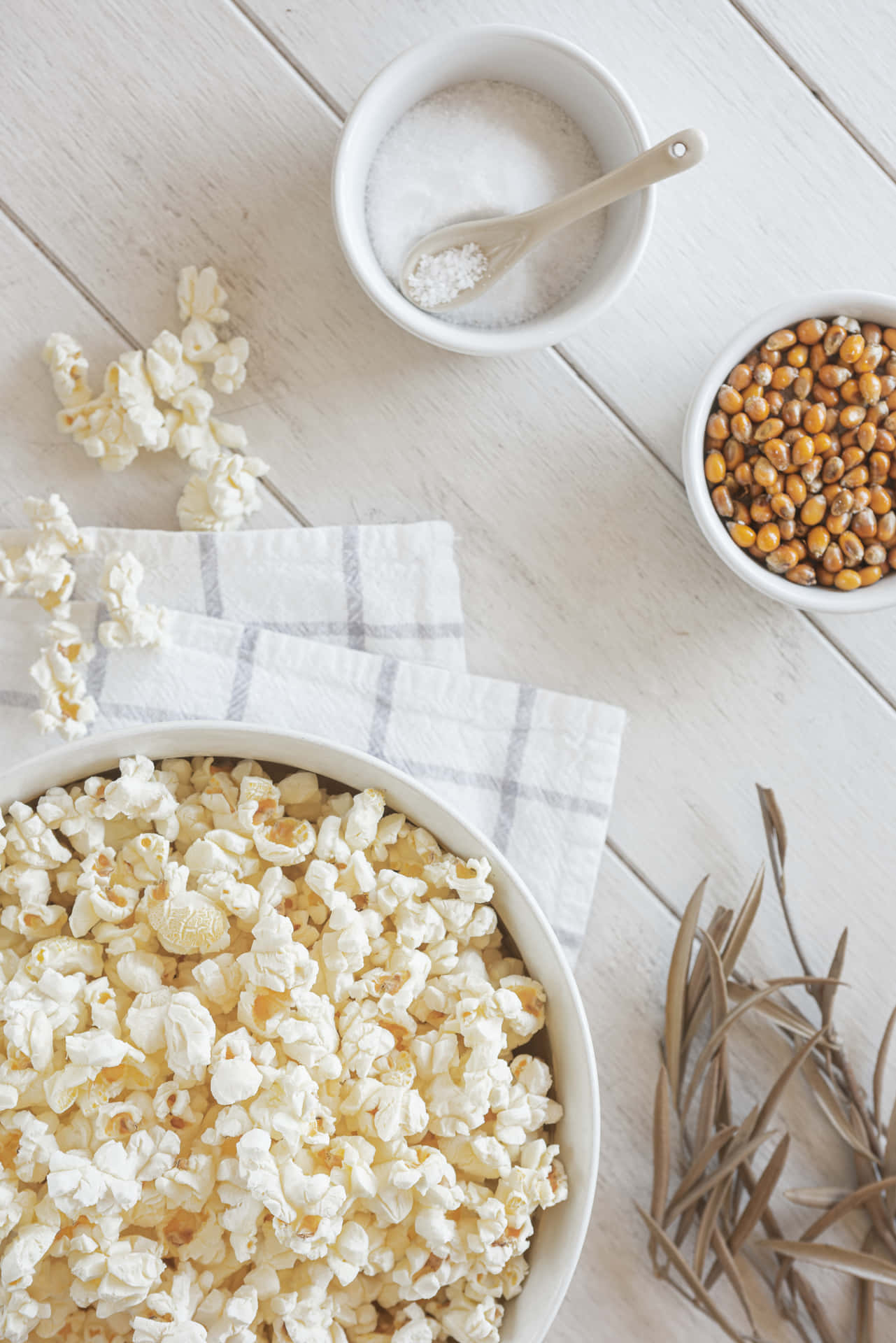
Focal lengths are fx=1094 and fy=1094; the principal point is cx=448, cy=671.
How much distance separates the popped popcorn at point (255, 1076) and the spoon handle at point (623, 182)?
0.50 m

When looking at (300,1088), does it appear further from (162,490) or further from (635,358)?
(635,358)

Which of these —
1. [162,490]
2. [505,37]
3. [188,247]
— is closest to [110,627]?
[162,490]

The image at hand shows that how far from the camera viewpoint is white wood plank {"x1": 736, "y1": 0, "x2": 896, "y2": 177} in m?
1.03

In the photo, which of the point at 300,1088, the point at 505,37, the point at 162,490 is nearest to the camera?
the point at 300,1088

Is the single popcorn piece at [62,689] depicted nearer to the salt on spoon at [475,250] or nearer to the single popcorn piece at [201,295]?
the single popcorn piece at [201,295]

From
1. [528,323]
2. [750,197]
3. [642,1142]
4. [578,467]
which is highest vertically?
[750,197]

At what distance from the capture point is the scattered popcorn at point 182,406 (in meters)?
0.99

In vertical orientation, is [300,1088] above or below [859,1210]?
above

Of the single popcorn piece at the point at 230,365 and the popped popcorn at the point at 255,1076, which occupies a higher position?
the single popcorn piece at the point at 230,365

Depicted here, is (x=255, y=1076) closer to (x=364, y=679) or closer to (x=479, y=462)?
(x=364, y=679)

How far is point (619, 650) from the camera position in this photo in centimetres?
105

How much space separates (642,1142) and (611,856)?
270 mm

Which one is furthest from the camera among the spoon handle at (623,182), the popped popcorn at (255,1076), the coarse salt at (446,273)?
the coarse salt at (446,273)

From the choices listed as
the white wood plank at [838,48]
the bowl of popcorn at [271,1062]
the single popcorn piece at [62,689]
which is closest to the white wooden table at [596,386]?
the white wood plank at [838,48]
